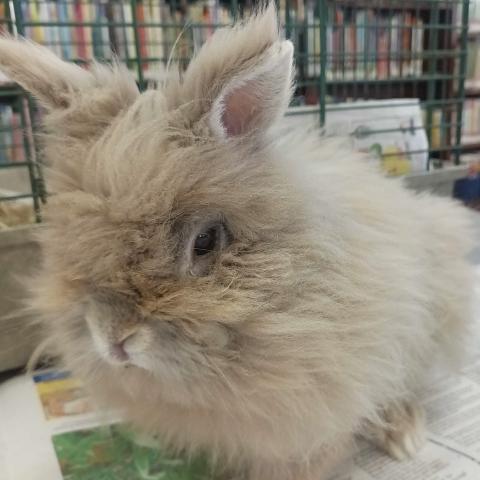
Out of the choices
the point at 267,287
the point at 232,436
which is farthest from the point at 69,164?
the point at 232,436

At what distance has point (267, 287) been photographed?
1.99 feet

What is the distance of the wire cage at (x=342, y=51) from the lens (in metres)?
1.39

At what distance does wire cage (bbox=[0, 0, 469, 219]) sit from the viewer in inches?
54.6

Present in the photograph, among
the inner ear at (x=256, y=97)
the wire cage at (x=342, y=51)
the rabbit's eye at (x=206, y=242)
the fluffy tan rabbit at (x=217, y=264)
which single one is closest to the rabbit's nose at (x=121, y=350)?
the fluffy tan rabbit at (x=217, y=264)

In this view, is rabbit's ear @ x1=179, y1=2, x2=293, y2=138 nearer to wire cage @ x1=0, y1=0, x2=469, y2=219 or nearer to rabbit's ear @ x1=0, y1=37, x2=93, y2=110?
rabbit's ear @ x1=0, y1=37, x2=93, y2=110

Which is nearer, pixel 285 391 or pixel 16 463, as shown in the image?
pixel 285 391

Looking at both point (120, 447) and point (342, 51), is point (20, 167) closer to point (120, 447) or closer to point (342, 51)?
point (120, 447)

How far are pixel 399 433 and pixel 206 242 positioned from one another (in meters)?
0.50

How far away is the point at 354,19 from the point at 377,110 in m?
0.84

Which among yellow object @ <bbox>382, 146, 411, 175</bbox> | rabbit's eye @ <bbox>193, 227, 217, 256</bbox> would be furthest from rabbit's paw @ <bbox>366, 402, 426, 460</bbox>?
yellow object @ <bbox>382, 146, 411, 175</bbox>

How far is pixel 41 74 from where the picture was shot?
671 millimetres

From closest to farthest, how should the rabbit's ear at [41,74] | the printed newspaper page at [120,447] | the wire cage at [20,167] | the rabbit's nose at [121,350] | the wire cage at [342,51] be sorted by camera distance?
the rabbit's nose at [121,350], the rabbit's ear at [41,74], the printed newspaper page at [120,447], the wire cage at [20,167], the wire cage at [342,51]

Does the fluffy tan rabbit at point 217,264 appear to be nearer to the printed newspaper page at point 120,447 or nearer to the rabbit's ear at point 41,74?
the rabbit's ear at point 41,74

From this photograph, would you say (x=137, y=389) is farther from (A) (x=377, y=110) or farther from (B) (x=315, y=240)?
(A) (x=377, y=110)
